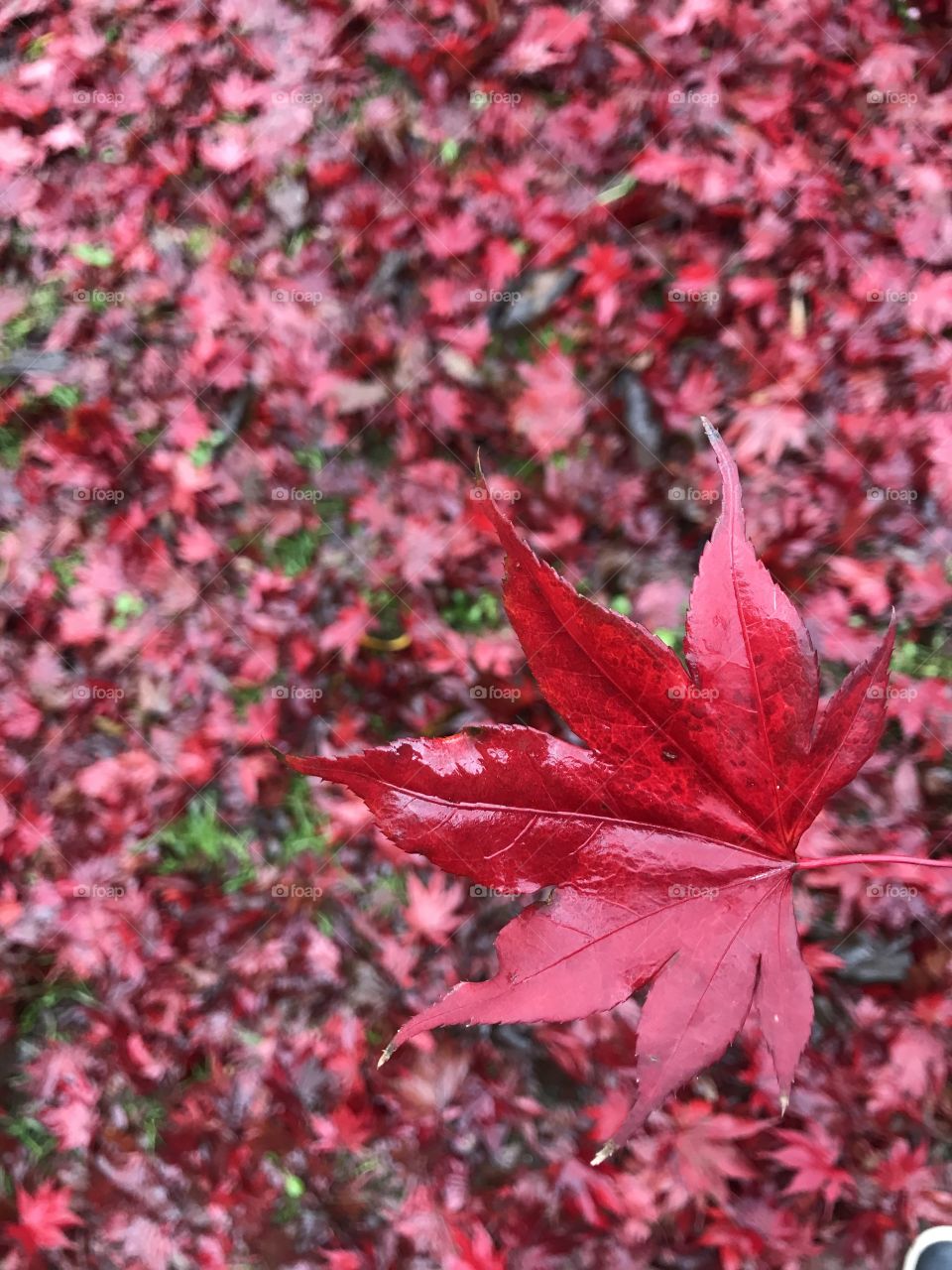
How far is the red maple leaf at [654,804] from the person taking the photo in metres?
0.80

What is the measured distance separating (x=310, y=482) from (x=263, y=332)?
1.18 feet

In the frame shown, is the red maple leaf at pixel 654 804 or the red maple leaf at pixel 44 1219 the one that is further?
the red maple leaf at pixel 44 1219

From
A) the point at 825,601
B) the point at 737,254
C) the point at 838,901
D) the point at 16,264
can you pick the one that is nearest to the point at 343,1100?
the point at 838,901

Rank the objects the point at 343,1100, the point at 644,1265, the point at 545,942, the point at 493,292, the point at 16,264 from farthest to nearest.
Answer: the point at 16,264 < the point at 493,292 < the point at 343,1100 < the point at 644,1265 < the point at 545,942

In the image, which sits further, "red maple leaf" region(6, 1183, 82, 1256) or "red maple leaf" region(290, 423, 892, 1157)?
"red maple leaf" region(6, 1183, 82, 1256)

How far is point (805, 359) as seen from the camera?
1.66m

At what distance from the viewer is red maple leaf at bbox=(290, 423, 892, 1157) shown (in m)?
0.80

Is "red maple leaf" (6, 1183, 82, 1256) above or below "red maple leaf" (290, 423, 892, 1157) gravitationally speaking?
below

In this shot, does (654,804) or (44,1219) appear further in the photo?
(44,1219)

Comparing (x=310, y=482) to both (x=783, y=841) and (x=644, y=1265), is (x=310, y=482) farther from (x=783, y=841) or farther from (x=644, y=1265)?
(x=644, y=1265)

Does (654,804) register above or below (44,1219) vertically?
above

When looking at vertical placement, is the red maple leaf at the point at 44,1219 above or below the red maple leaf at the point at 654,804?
below

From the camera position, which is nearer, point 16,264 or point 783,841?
point 783,841

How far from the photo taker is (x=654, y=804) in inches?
33.7
